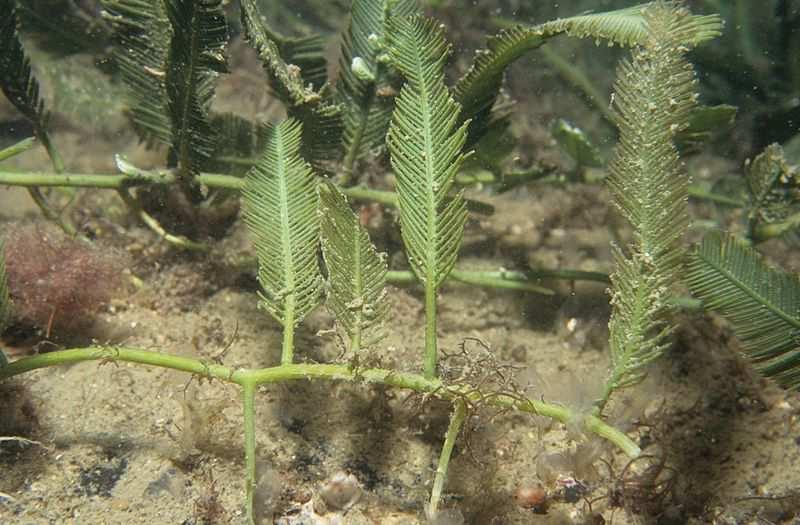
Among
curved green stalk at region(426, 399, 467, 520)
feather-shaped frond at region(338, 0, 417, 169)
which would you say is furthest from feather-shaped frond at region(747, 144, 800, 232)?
curved green stalk at region(426, 399, 467, 520)

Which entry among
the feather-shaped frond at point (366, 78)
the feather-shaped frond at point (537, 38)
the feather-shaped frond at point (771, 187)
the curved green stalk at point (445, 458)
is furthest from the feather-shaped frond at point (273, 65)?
the feather-shaped frond at point (771, 187)

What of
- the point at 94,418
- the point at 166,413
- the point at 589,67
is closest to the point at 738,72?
the point at 589,67

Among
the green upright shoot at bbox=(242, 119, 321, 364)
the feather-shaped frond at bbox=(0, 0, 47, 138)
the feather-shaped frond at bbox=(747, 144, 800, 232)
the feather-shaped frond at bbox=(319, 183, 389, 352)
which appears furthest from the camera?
the feather-shaped frond at bbox=(747, 144, 800, 232)

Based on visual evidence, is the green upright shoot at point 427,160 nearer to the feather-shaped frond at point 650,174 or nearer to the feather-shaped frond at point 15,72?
the feather-shaped frond at point 650,174

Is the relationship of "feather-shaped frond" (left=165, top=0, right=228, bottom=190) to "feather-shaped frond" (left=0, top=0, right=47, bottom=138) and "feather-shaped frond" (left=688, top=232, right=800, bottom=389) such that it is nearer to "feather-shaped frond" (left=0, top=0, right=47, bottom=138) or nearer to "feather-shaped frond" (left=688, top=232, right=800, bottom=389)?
"feather-shaped frond" (left=0, top=0, right=47, bottom=138)

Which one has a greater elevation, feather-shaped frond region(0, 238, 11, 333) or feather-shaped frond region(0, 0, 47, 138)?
feather-shaped frond region(0, 0, 47, 138)
